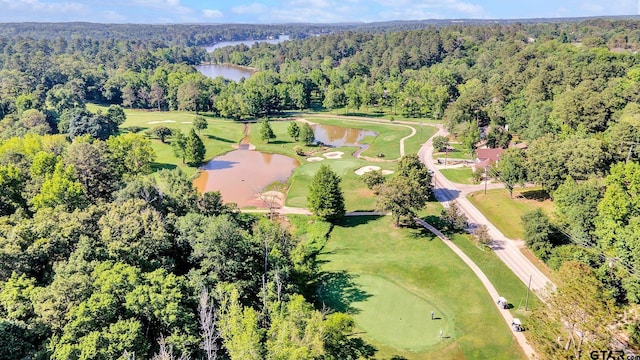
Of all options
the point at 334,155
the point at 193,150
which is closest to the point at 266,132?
the point at 334,155

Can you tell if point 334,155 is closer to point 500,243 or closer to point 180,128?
point 180,128

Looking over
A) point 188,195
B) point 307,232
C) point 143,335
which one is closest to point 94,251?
point 143,335

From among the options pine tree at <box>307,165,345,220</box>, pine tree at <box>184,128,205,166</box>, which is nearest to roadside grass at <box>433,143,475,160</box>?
pine tree at <box>307,165,345,220</box>

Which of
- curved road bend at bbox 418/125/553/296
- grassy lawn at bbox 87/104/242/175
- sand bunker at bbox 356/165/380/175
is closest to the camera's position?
curved road bend at bbox 418/125/553/296

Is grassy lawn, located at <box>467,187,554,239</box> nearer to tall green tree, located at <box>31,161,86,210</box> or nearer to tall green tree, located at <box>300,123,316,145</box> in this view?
tall green tree, located at <box>300,123,316,145</box>

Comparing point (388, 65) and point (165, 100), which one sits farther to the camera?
point (388, 65)

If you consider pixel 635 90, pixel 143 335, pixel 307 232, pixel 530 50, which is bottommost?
pixel 307 232

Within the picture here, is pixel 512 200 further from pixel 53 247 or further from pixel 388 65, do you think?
pixel 388 65

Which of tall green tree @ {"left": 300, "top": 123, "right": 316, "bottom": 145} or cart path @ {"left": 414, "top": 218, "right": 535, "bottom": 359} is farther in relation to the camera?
tall green tree @ {"left": 300, "top": 123, "right": 316, "bottom": 145}
